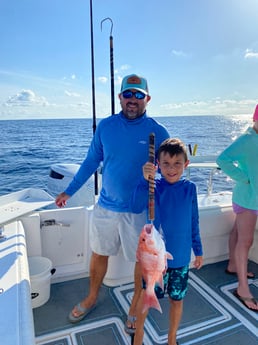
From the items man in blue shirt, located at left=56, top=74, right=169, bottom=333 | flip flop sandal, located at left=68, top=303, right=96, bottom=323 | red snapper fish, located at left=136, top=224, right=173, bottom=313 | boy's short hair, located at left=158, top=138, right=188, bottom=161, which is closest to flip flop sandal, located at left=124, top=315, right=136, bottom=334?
man in blue shirt, located at left=56, top=74, right=169, bottom=333

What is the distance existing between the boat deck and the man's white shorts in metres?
0.52

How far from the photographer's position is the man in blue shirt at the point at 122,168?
70.9 inches

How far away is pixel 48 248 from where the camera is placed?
2.48 meters

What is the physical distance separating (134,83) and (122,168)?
0.56 metres

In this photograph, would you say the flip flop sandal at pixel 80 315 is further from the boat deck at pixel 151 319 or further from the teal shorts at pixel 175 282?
the teal shorts at pixel 175 282

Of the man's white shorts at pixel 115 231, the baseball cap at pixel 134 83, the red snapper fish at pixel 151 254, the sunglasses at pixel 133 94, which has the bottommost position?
the man's white shorts at pixel 115 231

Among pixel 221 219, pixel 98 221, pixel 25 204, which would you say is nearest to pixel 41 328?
pixel 98 221

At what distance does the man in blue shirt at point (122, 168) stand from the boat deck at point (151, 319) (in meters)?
0.12

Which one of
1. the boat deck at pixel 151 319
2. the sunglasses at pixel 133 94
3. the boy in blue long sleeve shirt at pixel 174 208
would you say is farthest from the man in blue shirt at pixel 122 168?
the boy in blue long sleeve shirt at pixel 174 208

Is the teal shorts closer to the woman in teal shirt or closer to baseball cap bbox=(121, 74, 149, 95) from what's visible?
the woman in teal shirt

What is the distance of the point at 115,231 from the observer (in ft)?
6.40

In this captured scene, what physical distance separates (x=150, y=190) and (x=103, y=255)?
860 mm

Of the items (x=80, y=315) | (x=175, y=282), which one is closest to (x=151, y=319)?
(x=80, y=315)

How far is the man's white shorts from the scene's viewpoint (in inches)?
74.7
